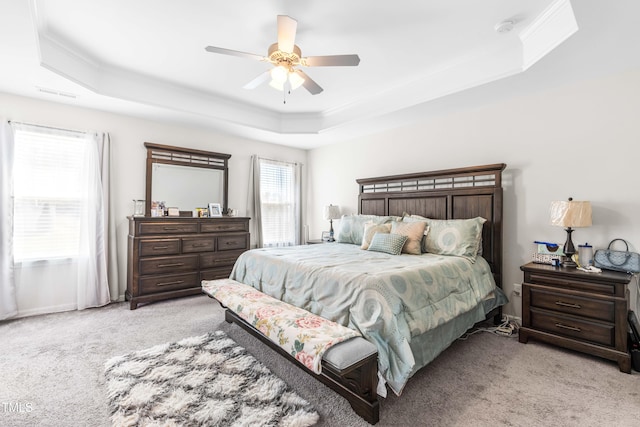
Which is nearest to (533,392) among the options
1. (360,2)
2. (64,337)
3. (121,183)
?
(360,2)

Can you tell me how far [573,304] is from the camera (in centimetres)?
240

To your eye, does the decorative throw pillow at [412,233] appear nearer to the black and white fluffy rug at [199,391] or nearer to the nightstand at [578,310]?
the nightstand at [578,310]

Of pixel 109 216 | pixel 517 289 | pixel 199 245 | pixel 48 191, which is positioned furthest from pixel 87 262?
pixel 517 289

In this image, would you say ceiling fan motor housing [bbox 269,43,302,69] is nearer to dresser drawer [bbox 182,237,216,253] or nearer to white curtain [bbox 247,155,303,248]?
dresser drawer [bbox 182,237,216,253]

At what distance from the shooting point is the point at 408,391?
1.90m

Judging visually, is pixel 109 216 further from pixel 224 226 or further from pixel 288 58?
pixel 288 58

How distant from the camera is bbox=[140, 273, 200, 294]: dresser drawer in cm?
356

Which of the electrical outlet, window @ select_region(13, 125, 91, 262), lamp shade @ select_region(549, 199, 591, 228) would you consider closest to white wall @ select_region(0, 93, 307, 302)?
window @ select_region(13, 125, 91, 262)

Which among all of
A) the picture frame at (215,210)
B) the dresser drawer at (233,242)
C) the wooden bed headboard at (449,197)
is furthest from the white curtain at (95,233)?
the wooden bed headboard at (449,197)

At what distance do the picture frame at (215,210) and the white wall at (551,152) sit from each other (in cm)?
302

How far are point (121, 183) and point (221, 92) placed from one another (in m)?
1.85

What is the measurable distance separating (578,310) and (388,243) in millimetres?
1676

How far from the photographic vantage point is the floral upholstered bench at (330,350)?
61.4 inches

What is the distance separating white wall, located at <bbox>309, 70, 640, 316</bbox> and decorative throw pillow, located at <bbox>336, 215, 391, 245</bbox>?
3.16 feet
